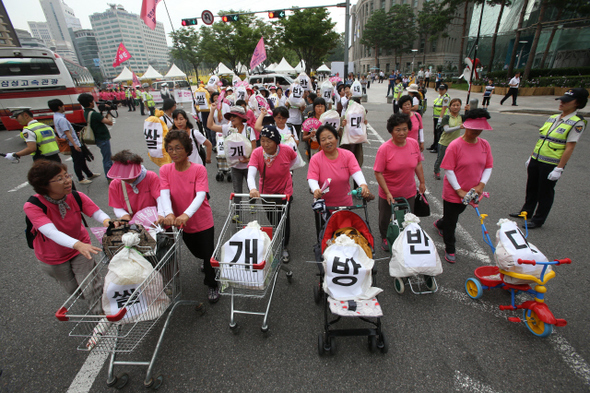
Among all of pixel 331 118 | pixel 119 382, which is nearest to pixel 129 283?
pixel 119 382

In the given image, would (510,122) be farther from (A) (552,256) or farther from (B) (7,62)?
(B) (7,62)

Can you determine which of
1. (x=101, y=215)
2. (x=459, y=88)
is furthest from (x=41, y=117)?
(x=459, y=88)

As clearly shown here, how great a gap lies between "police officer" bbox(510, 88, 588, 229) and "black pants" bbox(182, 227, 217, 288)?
5068 millimetres

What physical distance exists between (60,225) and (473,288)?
4.54 meters

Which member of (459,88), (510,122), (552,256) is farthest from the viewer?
(459,88)

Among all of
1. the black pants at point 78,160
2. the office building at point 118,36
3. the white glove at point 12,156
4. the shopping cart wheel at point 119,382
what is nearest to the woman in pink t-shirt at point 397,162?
the shopping cart wheel at point 119,382

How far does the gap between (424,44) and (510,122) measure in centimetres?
6306

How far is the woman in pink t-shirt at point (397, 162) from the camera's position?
138 inches

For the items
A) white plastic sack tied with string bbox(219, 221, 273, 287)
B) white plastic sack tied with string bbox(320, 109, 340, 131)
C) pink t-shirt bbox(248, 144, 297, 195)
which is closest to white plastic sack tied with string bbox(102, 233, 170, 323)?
white plastic sack tied with string bbox(219, 221, 273, 287)

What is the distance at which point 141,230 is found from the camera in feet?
8.11

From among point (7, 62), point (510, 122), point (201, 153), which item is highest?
point (7, 62)

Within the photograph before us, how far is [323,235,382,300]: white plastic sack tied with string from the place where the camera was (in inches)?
98.1

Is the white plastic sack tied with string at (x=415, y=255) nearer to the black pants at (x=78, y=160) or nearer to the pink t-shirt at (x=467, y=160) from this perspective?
the pink t-shirt at (x=467, y=160)

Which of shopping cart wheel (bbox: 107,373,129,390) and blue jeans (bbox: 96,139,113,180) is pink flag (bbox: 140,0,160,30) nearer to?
blue jeans (bbox: 96,139,113,180)
